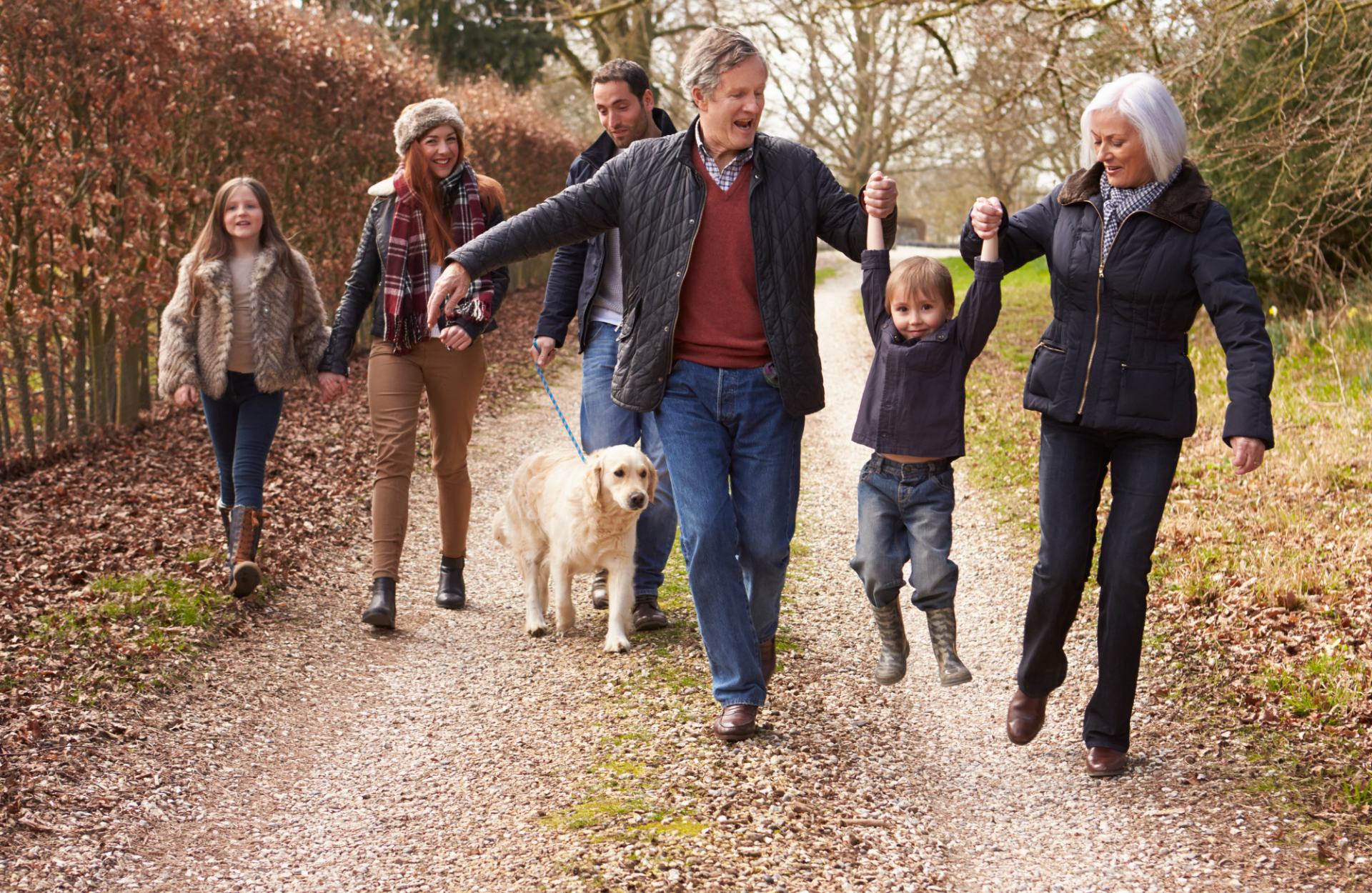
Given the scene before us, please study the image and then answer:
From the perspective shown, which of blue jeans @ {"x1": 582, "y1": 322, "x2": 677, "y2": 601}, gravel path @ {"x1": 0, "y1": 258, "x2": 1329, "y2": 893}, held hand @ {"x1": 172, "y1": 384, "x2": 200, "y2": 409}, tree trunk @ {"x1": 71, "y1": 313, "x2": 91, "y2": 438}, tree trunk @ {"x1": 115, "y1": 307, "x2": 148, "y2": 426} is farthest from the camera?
tree trunk @ {"x1": 115, "y1": 307, "x2": 148, "y2": 426}

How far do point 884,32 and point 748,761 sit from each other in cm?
2636

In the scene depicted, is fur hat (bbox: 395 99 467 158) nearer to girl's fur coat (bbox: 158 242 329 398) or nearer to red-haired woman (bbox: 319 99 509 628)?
red-haired woman (bbox: 319 99 509 628)

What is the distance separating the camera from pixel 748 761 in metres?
4.24

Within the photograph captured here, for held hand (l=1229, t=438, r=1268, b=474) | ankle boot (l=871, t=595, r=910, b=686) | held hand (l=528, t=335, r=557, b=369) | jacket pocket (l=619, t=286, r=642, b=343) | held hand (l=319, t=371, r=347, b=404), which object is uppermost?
jacket pocket (l=619, t=286, r=642, b=343)

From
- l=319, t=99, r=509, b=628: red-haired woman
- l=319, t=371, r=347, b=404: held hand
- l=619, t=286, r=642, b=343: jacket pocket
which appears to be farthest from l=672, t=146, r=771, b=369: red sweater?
l=319, t=371, r=347, b=404: held hand

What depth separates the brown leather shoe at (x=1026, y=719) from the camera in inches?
171

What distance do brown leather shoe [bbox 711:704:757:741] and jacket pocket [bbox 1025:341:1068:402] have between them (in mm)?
1599

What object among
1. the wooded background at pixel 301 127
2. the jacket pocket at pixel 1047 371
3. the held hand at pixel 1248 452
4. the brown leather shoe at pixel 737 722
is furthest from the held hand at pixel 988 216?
the wooded background at pixel 301 127

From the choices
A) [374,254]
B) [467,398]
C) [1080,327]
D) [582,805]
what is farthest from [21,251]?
[1080,327]

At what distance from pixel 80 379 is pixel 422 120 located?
4.80 meters

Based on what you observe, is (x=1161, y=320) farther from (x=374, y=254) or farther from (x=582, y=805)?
(x=374, y=254)

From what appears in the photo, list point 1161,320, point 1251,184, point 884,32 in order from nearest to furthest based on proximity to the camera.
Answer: point 1161,320 < point 1251,184 < point 884,32

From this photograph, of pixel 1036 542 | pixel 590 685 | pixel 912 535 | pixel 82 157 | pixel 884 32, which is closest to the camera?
pixel 912 535

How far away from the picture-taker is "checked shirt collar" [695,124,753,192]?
13.8ft
